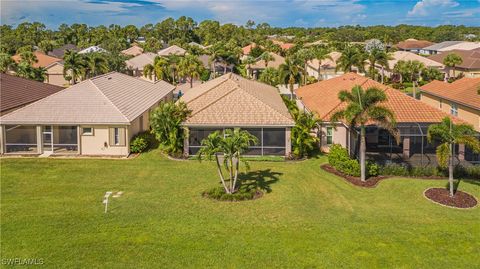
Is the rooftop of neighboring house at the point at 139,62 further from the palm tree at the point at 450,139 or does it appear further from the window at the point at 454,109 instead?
the palm tree at the point at 450,139

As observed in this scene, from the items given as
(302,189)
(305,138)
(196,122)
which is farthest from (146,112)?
(302,189)

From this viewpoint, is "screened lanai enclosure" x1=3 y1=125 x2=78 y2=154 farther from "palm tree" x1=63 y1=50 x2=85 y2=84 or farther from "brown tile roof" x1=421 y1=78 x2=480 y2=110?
"brown tile roof" x1=421 y1=78 x2=480 y2=110

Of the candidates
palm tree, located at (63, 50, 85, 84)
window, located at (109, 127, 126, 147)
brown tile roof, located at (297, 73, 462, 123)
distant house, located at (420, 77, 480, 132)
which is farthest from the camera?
palm tree, located at (63, 50, 85, 84)

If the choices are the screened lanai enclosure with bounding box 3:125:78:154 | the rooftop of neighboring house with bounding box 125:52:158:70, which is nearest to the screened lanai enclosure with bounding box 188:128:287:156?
the screened lanai enclosure with bounding box 3:125:78:154

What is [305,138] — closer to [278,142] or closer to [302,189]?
[278,142]

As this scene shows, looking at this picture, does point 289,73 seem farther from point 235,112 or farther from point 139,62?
point 139,62

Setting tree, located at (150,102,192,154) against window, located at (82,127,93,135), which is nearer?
tree, located at (150,102,192,154)

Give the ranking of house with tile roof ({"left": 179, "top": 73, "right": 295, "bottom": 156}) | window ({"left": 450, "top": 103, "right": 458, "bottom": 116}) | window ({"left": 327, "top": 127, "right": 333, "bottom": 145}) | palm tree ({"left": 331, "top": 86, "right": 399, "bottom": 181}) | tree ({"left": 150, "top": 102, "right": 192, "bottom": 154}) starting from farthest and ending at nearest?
window ({"left": 450, "top": 103, "right": 458, "bottom": 116}) → window ({"left": 327, "top": 127, "right": 333, "bottom": 145}) → house with tile roof ({"left": 179, "top": 73, "right": 295, "bottom": 156}) → tree ({"left": 150, "top": 102, "right": 192, "bottom": 154}) → palm tree ({"left": 331, "top": 86, "right": 399, "bottom": 181})
